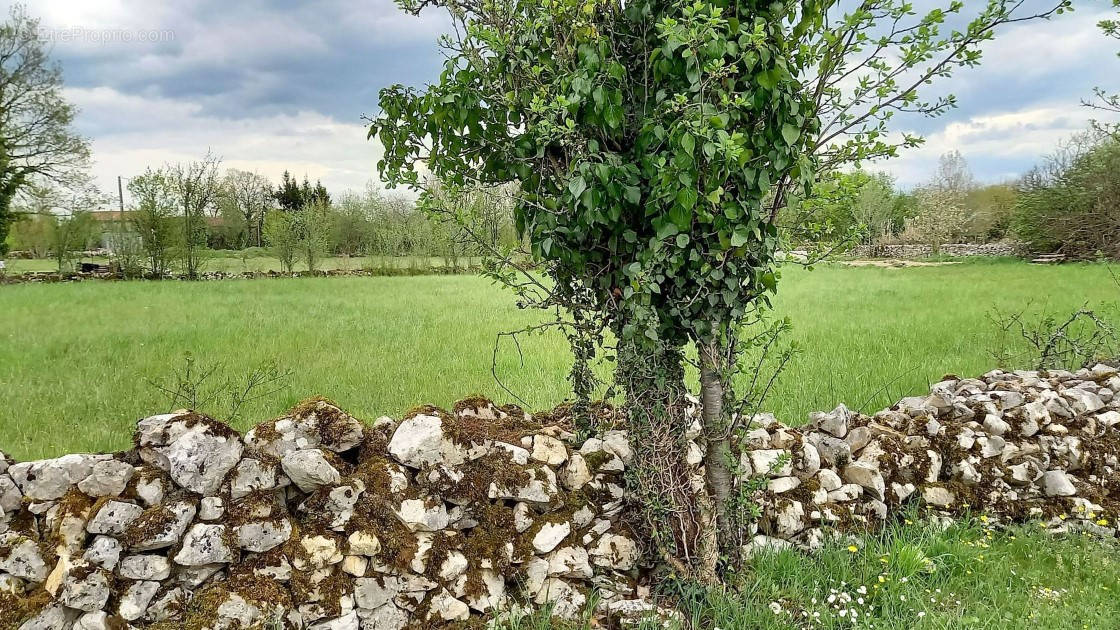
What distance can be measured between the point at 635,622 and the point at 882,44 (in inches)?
117

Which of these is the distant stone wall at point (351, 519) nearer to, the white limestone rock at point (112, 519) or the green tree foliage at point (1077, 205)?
the white limestone rock at point (112, 519)

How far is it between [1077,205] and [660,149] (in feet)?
75.8

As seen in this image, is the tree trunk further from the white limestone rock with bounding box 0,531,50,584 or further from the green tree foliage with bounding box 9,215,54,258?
the green tree foliage with bounding box 9,215,54,258

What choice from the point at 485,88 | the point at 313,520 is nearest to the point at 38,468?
the point at 313,520

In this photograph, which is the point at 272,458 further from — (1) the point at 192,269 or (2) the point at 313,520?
(1) the point at 192,269

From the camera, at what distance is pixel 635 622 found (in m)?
2.88

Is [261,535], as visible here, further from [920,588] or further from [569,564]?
[920,588]

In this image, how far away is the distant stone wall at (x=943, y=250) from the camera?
24622mm

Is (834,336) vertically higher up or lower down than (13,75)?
lower down

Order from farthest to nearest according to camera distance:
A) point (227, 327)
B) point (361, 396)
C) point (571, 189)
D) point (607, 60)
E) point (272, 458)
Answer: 1. point (227, 327)
2. point (361, 396)
3. point (272, 458)
4. point (607, 60)
5. point (571, 189)

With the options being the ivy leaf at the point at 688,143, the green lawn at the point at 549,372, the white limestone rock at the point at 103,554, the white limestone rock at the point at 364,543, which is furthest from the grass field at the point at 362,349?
the ivy leaf at the point at 688,143

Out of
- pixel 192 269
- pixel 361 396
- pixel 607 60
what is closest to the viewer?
pixel 607 60

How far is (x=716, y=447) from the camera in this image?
315 centimetres

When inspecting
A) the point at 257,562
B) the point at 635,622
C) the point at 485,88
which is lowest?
the point at 635,622
